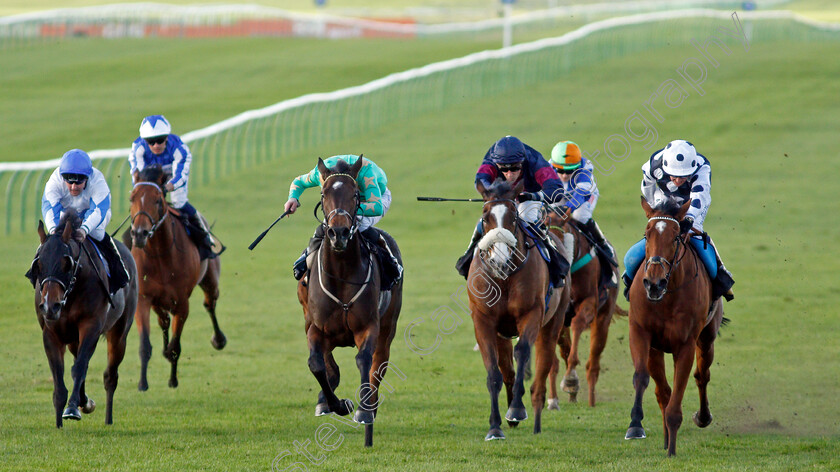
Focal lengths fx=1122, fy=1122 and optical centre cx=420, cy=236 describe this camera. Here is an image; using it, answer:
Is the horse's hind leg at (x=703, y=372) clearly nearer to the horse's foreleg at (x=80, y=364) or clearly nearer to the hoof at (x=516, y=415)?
the hoof at (x=516, y=415)

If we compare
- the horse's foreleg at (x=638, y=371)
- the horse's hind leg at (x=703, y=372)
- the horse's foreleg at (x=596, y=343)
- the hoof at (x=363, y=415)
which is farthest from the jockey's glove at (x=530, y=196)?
the horse's foreleg at (x=596, y=343)

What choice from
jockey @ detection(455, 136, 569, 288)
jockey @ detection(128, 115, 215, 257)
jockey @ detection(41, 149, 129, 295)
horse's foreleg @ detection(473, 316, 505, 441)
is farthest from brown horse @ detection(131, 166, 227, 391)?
horse's foreleg @ detection(473, 316, 505, 441)

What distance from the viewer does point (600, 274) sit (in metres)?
11.5

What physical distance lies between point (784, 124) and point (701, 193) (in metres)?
23.1

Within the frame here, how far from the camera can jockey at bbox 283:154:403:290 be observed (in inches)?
350

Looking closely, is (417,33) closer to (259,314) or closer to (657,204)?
(259,314)

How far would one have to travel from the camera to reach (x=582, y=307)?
1120 centimetres

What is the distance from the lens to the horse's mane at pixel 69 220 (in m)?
9.05

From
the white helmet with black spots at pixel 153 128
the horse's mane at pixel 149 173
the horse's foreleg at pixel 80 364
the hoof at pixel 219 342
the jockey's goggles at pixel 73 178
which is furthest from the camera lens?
the hoof at pixel 219 342

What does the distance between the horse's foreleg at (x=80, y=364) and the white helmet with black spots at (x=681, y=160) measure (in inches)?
193

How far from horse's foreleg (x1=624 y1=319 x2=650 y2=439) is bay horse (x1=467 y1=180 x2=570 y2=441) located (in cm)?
80

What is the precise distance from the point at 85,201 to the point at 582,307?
486 cm

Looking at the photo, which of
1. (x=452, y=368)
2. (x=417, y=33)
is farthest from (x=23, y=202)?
(x=417, y=33)

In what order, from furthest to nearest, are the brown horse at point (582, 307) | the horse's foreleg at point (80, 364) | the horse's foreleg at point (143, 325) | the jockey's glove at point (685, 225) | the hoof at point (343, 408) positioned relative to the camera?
the horse's foreleg at point (143, 325)
the brown horse at point (582, 307)
the horse's foreleg at point (80, 364)
the hoof at point (343, 408)
the jockey's glove at point (685, 225)
